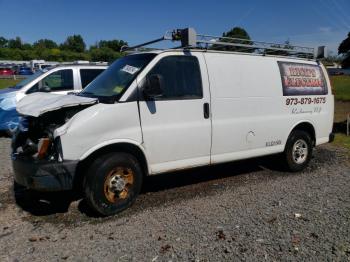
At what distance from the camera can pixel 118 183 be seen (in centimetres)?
480

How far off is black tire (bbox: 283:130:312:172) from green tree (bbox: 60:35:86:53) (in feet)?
446

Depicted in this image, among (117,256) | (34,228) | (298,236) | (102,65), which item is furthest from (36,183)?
A: (102,65)

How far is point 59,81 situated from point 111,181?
600 cm

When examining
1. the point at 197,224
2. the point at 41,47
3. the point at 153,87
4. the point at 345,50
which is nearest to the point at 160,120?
the point at 153,87

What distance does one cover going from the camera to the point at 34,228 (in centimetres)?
453

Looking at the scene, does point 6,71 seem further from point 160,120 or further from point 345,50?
point 160,120

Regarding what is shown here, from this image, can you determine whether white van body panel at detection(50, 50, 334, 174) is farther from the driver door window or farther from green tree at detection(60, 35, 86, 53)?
green tree at detection(60, 35, 86, 53)

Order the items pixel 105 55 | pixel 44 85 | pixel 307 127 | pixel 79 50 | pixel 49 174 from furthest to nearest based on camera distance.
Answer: pixel 79 50 < pixel 105 55 < pixel 44 85 < pixel 307 127 < pixel 49 174

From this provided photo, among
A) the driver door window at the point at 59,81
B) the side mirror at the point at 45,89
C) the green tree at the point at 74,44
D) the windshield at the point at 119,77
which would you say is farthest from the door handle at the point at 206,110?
the green tree at the point at 74,44

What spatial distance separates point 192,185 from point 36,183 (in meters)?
2.60

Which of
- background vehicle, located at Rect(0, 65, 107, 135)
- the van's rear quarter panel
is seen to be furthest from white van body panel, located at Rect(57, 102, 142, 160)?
background vehicle, located at Rect(0, 65, 107, 135)

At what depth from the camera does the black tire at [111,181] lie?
15.1ft

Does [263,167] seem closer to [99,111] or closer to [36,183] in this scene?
[99,111]

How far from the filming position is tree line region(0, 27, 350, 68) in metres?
11.1
